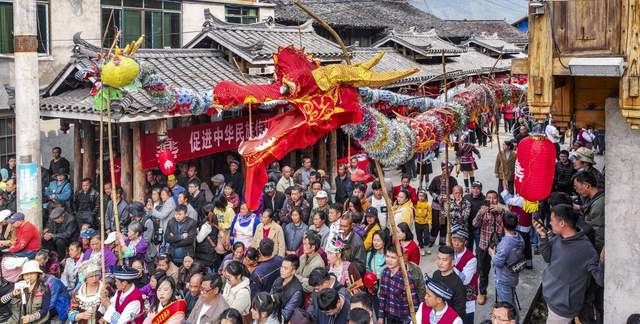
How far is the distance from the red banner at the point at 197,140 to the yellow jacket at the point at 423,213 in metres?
3.49

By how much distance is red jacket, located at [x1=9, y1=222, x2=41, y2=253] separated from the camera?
8930 millimetres

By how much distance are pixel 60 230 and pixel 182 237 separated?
2665mm

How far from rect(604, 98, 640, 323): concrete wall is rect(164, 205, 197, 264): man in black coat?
225 inches

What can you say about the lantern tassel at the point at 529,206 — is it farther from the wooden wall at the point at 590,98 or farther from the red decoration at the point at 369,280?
the red decoration at the point at 369,280

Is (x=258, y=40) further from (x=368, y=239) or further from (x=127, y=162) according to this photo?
(x=368, y=239)

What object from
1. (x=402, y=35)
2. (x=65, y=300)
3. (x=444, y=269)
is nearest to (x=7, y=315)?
(x=65, y=300)

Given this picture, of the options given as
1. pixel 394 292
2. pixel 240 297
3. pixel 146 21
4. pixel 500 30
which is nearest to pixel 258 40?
pixel 146 21

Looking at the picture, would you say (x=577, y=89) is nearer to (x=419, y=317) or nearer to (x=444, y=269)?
(x=444, y=269)

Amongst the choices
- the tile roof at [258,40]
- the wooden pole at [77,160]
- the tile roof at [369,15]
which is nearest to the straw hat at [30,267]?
the wooden pole at [77,160]

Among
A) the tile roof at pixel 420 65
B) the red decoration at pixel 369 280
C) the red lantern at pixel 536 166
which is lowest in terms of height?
the red decoration at pixel 369 280

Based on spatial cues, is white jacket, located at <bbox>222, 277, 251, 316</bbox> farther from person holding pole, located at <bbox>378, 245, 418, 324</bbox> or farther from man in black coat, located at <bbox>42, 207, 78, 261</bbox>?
man in black coat, located at <bbox>42, 207, 78, 261</bbox>

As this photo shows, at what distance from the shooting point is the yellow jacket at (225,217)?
9.40 meters

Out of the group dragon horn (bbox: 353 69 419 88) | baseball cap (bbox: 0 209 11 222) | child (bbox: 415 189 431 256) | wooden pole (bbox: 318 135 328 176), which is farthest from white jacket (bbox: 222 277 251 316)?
wooden pole (bbox: 318 135 328 176)

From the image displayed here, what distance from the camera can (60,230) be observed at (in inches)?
383
